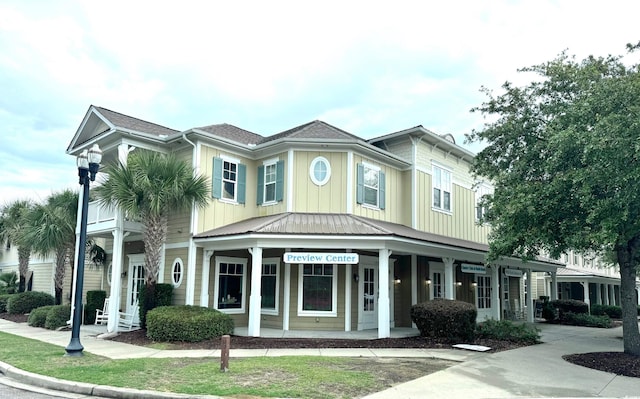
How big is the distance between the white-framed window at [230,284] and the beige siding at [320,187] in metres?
2.85

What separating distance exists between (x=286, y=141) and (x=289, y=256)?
433 centimetres

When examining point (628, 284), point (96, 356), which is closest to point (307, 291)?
point (96, 356)

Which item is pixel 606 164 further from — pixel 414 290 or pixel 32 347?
pixel 32 347

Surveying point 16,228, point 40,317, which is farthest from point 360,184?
point 16,228

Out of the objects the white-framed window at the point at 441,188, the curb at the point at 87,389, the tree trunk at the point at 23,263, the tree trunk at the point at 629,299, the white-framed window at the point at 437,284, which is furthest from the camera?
the tree trunk at the point at 23,263

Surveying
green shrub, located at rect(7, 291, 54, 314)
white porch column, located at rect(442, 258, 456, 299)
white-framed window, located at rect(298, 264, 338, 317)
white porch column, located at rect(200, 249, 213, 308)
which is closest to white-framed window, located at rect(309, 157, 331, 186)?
white-framed window, located at rect(298, 264, 338, 317)

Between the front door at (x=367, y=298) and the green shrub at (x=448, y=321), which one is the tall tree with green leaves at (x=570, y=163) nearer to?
the green shrub at (x=448, y=321)

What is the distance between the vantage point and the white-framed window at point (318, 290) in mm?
15605

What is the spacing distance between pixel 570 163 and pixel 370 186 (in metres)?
7.36

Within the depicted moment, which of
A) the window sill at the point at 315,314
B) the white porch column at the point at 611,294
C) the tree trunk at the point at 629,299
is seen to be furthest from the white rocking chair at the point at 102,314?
the white porch column at the point at 611,294

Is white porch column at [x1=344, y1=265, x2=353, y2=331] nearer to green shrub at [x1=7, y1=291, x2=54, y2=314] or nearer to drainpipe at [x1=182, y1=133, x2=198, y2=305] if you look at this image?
drainpipe at [x1=182, y1=133, x2=198, y2=305]

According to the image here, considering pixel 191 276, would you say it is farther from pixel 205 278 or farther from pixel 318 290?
pixel 318 290

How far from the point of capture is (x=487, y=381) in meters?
8.84

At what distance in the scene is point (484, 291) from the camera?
2305cm
